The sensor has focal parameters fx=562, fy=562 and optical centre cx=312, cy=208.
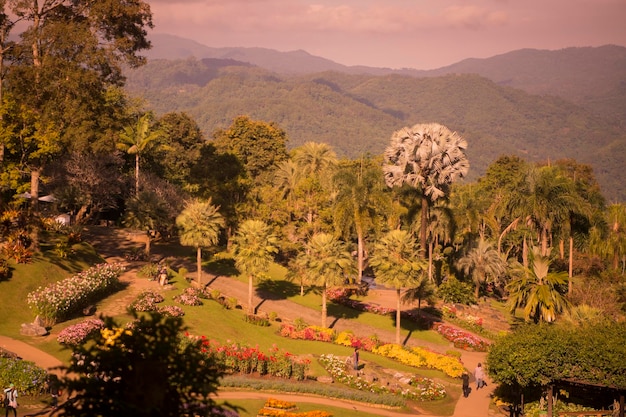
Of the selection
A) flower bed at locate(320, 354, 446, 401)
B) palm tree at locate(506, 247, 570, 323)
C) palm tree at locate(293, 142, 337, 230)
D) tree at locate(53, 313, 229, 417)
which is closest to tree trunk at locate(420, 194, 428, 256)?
palm tree at locate(506, 247, 570, 323)

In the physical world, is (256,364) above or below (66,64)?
below

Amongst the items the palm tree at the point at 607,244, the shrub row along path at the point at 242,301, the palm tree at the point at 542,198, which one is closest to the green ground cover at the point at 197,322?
the shrub row along path at the point at 242,301

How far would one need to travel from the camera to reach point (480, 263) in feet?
188

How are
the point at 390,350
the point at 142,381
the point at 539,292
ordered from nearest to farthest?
the point at 142,381, the point at 539,292, the point at 390,350

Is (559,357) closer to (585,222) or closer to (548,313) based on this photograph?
(548,313)

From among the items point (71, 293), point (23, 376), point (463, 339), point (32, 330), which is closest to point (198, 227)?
point (71, 293)

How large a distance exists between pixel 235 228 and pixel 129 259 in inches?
654

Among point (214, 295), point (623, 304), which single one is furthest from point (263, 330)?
point (623, 304)

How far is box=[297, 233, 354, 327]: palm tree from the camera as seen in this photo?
41531 mm

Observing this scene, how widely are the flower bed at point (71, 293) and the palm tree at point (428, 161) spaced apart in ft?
87.2

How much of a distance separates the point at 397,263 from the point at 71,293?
71.4ft

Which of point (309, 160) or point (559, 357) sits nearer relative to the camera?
point (559, 357)

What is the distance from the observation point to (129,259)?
156 feet

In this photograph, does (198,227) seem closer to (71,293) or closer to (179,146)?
(71,293)
